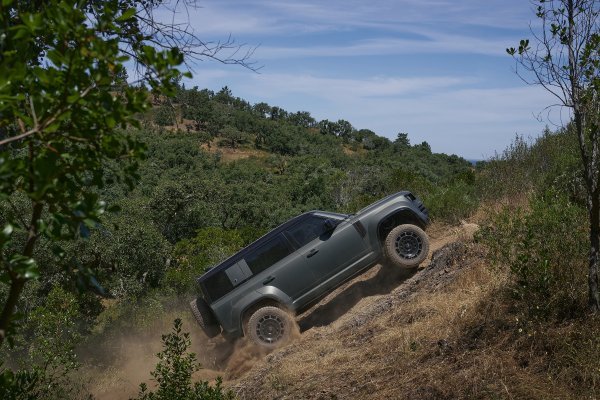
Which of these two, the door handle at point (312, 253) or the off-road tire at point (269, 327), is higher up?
the door handle at point (312, 253)

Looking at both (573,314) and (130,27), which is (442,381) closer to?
(573,314)

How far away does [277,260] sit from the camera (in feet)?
30.4

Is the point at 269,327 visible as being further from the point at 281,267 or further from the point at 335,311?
the point at 335,311

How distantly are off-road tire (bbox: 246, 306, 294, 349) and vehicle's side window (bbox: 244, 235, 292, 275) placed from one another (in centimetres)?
68

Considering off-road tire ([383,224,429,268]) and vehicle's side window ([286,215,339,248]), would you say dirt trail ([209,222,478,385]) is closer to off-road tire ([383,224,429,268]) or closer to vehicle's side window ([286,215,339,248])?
off-road tire ([383,224,429,268])

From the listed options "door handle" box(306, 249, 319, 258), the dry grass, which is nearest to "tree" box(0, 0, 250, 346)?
the dry grass

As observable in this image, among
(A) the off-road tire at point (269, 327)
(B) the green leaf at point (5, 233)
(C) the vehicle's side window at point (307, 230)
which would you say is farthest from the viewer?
(C) the vehicle's side window at point (307, 230)

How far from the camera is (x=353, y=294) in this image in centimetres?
1043

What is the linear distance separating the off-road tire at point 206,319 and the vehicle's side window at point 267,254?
971mm

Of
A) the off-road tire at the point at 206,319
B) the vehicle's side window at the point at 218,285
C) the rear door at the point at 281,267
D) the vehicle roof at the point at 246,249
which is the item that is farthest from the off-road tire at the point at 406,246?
the off-road tire at the point at 206,319

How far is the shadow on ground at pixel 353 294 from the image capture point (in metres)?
10.0

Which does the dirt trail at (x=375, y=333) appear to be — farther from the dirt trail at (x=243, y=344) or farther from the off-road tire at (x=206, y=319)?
the off-road tire at (x=206, y=319)

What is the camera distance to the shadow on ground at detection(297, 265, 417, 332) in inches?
395

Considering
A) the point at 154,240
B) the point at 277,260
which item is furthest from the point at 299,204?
the point at 277,260
